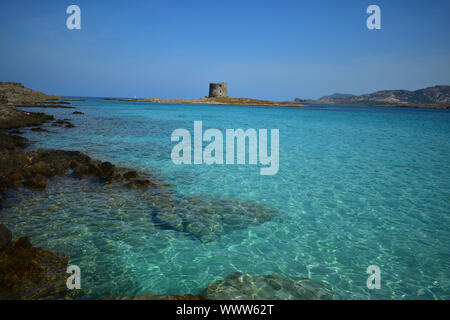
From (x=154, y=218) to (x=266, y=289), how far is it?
413cm

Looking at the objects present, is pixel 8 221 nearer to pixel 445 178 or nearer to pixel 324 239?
pixel 324 239

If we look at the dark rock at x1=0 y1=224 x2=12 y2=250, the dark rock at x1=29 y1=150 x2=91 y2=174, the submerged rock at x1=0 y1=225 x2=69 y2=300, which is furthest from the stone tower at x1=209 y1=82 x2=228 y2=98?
the submerged rock at x1=0 y1=225 x2=69 y2=300

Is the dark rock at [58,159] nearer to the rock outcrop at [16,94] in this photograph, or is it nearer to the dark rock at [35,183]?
the dark rock at [35,183]

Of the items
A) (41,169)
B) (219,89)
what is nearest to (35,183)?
(41,169)

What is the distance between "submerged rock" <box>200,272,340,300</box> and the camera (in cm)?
475

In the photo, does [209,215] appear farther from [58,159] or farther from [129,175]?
[58,159]

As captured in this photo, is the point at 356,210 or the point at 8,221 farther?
the point at 356,210

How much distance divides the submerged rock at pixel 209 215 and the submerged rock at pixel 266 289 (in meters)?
1.78

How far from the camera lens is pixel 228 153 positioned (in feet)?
58.9

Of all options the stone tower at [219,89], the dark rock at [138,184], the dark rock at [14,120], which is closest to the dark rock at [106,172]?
the dark rock at [138,184]

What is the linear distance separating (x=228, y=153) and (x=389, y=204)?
34.9 feet
